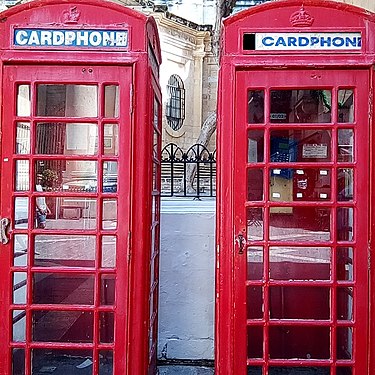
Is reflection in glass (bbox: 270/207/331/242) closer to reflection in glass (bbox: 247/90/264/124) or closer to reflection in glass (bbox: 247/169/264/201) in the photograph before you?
reflection in glass (bbox: 247/169/264/201)

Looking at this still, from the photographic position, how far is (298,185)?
3.01 m

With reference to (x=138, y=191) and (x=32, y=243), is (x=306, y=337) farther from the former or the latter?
(x=32, y=243)

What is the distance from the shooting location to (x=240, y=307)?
2910mm

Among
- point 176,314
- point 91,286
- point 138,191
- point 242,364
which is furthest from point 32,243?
point 176,314

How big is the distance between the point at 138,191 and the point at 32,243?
69 cm

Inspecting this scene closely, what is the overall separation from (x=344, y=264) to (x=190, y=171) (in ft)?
10.0

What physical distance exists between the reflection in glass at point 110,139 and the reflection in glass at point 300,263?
1117 mm

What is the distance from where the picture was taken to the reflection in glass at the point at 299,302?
10.2ft

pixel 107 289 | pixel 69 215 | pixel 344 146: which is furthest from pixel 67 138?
pixel 344 146

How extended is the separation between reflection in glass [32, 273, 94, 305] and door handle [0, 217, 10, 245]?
0.31 metres

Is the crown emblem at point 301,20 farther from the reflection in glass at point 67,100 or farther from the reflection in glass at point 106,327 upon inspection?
the reflection in glass at point 106,327

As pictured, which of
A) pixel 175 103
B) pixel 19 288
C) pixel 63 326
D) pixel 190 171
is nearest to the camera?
pixel 19 288

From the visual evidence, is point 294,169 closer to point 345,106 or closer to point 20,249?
point 345,106

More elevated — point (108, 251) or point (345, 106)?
point (345, 106)
